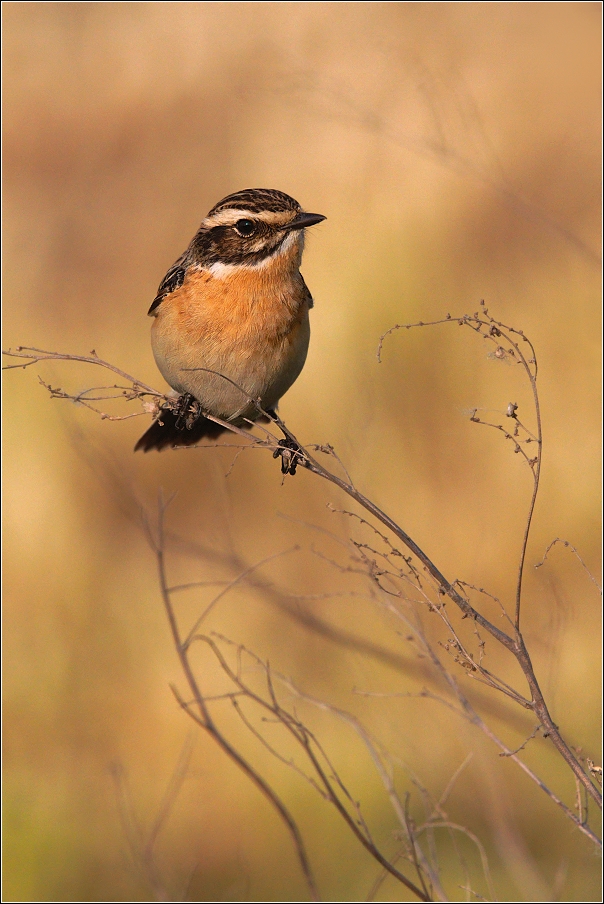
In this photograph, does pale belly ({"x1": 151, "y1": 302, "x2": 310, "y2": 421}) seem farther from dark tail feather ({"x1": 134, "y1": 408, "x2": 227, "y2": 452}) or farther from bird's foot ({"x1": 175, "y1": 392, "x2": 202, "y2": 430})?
dark tail feather ({"x1": 134, "y1": 408, "x2": 227, "y2": 452})

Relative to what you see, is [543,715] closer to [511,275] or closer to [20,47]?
[511,275]

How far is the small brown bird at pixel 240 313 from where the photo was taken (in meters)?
4.36

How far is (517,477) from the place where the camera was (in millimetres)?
7543

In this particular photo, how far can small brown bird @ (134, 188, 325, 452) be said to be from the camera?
436 cm

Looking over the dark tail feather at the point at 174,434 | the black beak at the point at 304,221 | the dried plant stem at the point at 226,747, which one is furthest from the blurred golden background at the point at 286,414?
the dried plant stem at the point at 226,747

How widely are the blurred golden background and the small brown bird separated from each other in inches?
42.9

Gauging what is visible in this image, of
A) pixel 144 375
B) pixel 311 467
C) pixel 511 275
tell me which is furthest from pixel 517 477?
pixel 311 467

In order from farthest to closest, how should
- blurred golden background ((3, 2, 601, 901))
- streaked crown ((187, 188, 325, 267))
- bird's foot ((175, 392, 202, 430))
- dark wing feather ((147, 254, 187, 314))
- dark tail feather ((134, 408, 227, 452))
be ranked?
blurred golden background ((3, 2, 601, 901)), dark tail feather ((134, 408, 227, 452)), dark wing feather ((147, 254, 187, 314)), bird's foot ((175, 392, 202, 430)), streaked crown ((187, 188, 325, 267))

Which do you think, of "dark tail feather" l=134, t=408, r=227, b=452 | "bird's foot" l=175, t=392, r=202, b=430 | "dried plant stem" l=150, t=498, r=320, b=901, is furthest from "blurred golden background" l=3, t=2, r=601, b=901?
"dried plant stem" l=150, t=498, r=320, b=901

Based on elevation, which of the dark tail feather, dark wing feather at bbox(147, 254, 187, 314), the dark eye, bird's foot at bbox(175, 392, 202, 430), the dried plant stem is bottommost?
the dried plant stem

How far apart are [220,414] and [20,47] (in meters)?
7.75

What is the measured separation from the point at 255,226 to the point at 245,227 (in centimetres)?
6

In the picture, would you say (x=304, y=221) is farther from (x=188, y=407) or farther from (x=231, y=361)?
(x=188, y=407)

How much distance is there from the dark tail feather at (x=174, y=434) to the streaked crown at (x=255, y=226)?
34.4 inches
